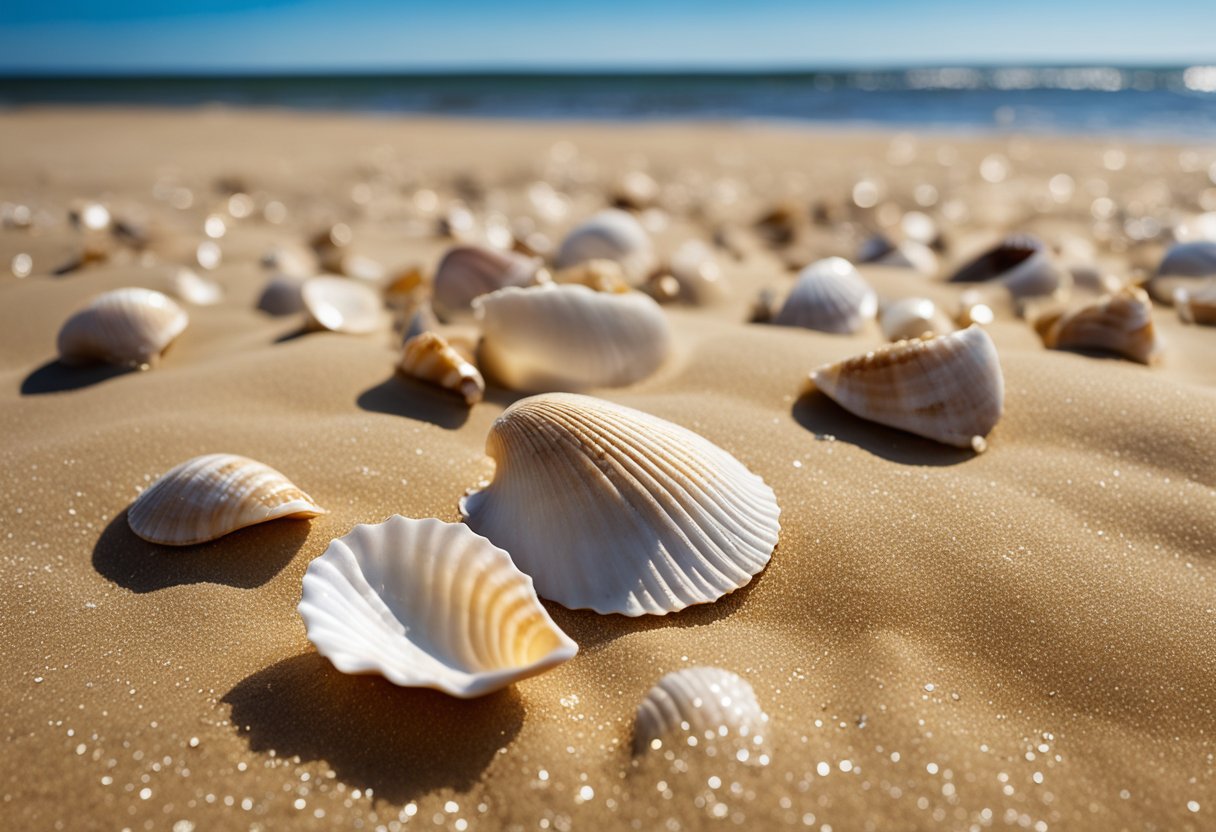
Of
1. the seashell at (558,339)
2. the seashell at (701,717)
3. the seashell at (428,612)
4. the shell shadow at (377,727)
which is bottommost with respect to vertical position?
the shell shadow at (377,727)

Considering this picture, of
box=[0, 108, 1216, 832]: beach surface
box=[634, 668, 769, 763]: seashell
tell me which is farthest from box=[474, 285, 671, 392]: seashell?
box=[634, 668, 769, 763]: seashell

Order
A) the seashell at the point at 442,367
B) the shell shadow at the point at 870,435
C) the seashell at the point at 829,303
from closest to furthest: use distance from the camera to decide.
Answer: the shell shadow at the point at 870,435 → the seashell at the point at 442,367 → the seashell at the point at 829,303

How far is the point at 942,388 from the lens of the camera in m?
2.01

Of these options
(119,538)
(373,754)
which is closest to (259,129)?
(119,538)

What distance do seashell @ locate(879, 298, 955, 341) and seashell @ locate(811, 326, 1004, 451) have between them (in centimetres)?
61

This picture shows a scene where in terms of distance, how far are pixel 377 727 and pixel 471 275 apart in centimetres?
197

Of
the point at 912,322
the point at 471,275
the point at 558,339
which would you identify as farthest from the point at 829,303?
the point at 471,275

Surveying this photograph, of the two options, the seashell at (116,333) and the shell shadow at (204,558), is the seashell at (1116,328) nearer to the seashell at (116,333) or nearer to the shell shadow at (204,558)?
the shell shadow at (204,558)

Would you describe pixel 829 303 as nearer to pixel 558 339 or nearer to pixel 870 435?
pixel 870 435

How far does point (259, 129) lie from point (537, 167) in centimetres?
626

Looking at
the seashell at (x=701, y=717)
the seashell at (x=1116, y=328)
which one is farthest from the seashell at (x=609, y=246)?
the seashell at (x=701, y=717)

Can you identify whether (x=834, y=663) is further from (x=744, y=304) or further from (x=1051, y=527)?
(x=744, y=304)

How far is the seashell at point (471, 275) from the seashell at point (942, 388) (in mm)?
→ 1360

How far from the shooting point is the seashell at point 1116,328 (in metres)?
2.49
